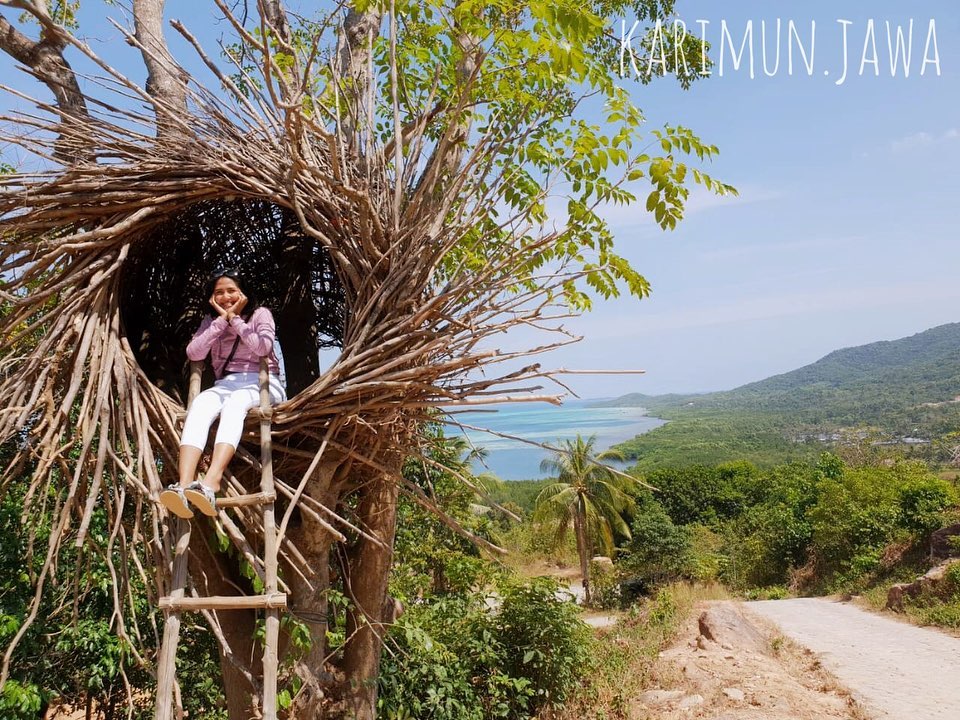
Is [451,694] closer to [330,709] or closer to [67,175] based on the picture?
[330,709]

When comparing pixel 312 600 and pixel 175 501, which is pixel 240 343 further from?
pixel 312 600

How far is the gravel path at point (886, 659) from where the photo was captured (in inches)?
340

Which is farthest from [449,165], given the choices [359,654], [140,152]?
[359,654]

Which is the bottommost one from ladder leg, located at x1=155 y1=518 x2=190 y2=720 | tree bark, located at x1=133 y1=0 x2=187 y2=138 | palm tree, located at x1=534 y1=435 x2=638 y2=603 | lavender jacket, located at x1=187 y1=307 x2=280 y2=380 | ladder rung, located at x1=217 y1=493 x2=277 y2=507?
palm tree, located at x1=534 y1=435 x2=638 y2=603

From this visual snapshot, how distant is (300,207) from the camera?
3234 mm

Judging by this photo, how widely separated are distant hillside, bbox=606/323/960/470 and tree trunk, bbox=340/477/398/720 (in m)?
73.2

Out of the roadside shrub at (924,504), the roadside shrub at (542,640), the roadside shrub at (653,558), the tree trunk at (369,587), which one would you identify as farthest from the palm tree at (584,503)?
the tree trunk at (369,587)

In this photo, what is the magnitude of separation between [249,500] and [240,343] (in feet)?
3.15

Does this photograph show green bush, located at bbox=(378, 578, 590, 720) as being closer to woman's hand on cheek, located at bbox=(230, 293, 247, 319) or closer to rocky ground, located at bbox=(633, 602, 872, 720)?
rocky ground, located at bbox=(633, 602, 872, 720)

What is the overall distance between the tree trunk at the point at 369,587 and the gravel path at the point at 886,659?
21.3 feet

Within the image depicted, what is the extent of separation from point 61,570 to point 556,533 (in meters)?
27.6

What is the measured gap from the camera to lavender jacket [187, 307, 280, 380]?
3143 millimetres

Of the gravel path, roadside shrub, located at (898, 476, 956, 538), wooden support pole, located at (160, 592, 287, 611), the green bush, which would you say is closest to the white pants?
wooden support pole, located at (160, 592, 287, 611)

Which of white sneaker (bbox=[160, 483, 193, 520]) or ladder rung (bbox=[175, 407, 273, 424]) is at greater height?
ladder rung (bbox=[175, 407, 273, 424])
